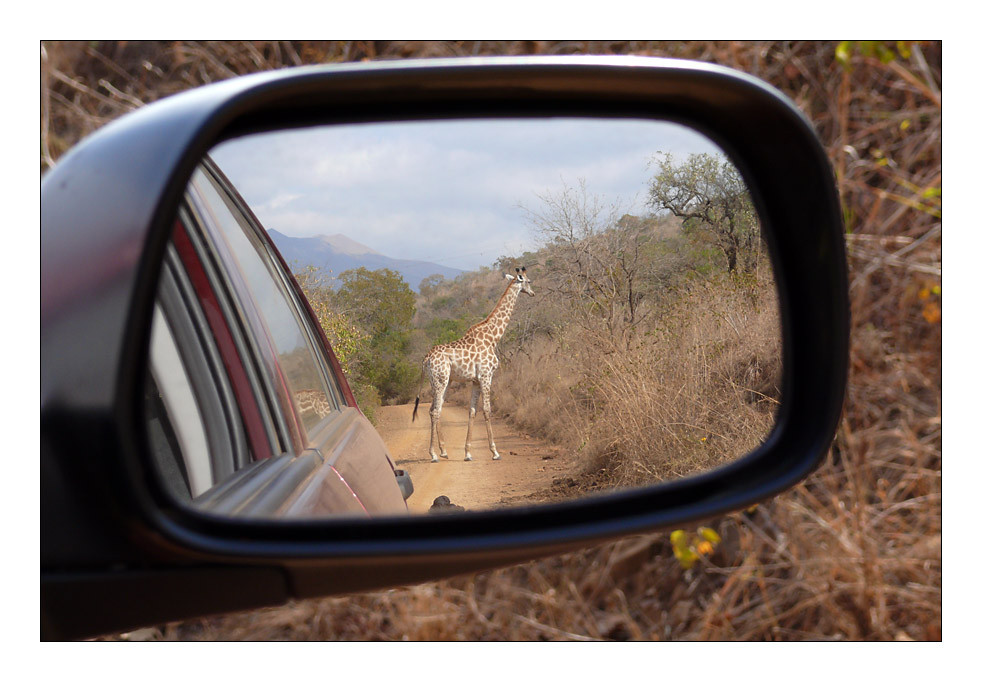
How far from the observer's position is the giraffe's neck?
1.43 m

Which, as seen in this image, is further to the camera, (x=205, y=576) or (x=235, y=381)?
(x=235, y=381)

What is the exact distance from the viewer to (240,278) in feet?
5.23

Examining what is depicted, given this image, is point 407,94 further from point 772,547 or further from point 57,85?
point 57,85

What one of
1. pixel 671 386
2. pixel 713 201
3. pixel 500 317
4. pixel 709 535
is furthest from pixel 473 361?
pixel 709 535

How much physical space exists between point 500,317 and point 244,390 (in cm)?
59

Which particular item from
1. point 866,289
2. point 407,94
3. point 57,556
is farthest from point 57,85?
point 866,289

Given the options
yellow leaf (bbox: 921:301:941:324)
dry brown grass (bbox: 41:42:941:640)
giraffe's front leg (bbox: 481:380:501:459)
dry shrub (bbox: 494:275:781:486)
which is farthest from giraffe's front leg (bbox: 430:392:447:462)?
yellow leaf (bbox: 921:301:941:324)

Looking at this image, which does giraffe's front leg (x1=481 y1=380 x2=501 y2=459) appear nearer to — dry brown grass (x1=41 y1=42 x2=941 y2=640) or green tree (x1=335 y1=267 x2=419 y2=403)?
green tree (x1=335 y1=267 x2=419 y2=403)

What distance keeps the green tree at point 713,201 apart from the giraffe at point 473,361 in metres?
0.63

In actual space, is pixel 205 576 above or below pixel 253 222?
below

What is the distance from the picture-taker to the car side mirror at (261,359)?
806 mm

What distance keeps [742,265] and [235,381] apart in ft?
6.12

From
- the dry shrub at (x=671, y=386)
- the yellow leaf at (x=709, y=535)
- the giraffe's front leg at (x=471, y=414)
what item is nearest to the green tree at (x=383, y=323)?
the giraffe's front leg at (x=471, y=414)

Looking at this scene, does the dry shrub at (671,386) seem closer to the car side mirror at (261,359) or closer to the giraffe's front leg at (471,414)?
the giraffe's front leg at (471,414)
